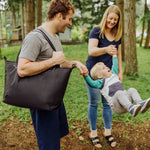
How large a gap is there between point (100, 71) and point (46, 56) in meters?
1.03

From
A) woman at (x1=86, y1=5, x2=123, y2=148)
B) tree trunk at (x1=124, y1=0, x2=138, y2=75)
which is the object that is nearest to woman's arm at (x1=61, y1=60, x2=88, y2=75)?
woman at (x1=86, y1=5, x2=123, y2=148)

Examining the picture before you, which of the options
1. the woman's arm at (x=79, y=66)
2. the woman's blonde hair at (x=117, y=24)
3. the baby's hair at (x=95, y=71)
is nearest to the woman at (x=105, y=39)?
the woman's blonde hair at (x=117, y=24)

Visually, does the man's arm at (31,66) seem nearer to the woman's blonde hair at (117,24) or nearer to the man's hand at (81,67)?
the man's hand at (81,67)

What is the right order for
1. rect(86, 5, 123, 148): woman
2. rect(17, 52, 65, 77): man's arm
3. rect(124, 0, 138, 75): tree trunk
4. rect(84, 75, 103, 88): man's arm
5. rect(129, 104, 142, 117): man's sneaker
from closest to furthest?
1. rect(17, 52, 65, 77): man's arm
2. rect(129, 104, 142, 117): man's sneaker
3. rect(84, 75, 103, 88): man's arm
4. rect(86, 5, 123, 148): woman
5. rect(124, 0, 138, 75): tree trunk

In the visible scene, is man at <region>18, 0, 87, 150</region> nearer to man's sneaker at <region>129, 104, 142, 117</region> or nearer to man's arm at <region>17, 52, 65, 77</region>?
man's arm at <region>17, 52, 65, 77</region>

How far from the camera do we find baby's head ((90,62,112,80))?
8.50 feet

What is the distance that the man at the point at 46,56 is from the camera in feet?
5.46

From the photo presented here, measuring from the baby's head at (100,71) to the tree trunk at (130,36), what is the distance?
544 cm

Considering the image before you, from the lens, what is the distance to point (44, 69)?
67.6 inches

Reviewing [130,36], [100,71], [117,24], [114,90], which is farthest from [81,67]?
[130,36]

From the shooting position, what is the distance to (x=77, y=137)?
3465 millimetres

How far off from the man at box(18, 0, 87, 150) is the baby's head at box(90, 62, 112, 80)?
44 cm

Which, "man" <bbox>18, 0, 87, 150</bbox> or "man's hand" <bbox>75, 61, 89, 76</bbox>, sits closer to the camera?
"man" <bbox>18, 0, 87, 150</bbox>

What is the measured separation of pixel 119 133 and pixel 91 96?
122cm
